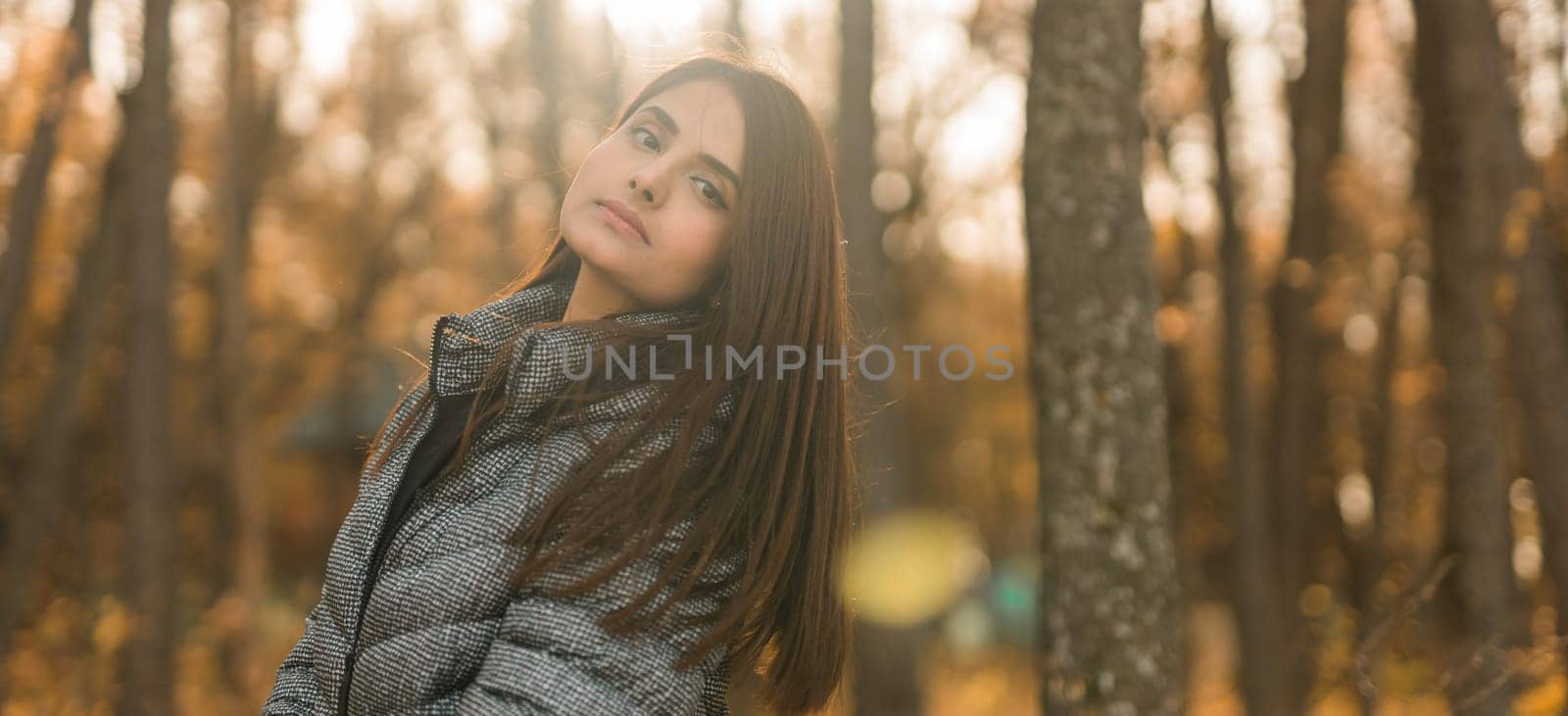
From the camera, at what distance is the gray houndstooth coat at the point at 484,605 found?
5.93ft

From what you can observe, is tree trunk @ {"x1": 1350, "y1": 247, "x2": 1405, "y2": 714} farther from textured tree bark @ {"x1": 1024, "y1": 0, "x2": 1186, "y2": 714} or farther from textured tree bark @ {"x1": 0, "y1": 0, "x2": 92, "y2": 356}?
textured tree bark @ {"x1": 0, "y1": 0, "x2": 92, "y2": 356}

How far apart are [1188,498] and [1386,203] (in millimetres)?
3957

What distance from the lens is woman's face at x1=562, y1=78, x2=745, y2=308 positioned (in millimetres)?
2205

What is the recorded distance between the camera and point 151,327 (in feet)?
24.6

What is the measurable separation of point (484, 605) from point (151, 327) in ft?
21.5

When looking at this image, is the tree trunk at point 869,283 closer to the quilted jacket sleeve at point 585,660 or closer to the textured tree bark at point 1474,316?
the textured tree bark at point 1474,316

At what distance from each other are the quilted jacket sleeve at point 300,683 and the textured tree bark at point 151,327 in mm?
6005

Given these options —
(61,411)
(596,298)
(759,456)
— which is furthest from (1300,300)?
(61,411)

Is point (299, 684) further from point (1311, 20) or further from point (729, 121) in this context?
point (1311, 20)

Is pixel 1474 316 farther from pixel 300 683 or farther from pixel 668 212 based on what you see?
pixel 300 683

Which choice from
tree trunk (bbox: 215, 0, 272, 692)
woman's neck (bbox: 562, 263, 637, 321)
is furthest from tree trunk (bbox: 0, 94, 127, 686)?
woman's neck (bbox: 562, 263, 637, 321)

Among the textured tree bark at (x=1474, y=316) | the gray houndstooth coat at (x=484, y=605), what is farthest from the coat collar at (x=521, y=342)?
the textured tree bark at (x=1474, y=316)

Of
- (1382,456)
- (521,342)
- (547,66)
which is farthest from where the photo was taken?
(547,66)

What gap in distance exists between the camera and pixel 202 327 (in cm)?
1677
